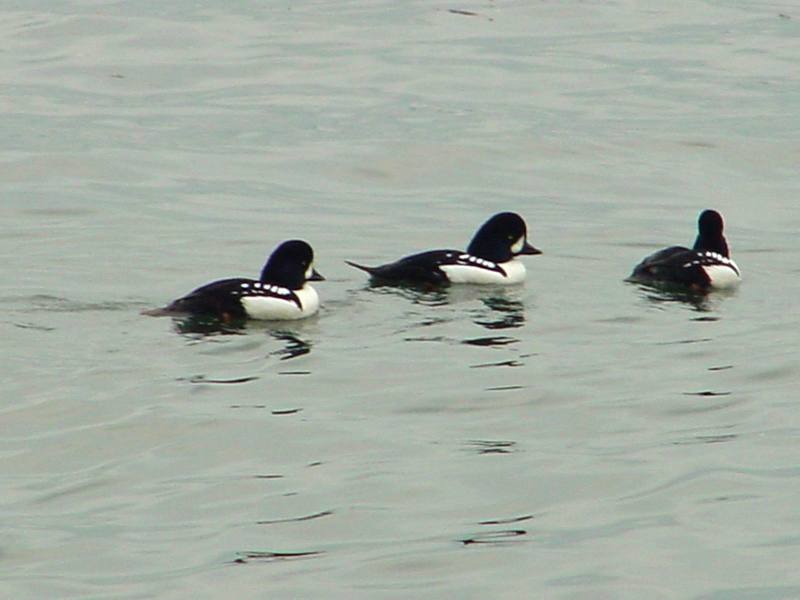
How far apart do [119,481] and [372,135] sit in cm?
1498

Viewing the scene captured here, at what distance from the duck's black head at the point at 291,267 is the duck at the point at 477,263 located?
2.88 ft

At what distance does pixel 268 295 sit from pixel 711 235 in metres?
4.49

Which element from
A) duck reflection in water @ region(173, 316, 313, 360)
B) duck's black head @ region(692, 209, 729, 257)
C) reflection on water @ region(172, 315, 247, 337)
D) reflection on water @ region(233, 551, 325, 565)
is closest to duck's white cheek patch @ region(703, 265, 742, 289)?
duck's black head @ region(692, 209, 729, 257)

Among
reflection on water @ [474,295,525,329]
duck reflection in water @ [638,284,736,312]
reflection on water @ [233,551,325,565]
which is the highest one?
duck reflection in water @ [638,284,736,312]

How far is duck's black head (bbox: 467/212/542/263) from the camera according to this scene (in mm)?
17766

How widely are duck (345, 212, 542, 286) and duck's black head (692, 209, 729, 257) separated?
4.56ft

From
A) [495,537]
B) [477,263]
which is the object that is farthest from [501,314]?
[495,537]

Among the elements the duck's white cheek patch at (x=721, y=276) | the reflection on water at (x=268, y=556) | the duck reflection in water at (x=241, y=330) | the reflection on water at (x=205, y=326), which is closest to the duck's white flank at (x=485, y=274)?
the duck's white cheek patch at (x=721, y=276)

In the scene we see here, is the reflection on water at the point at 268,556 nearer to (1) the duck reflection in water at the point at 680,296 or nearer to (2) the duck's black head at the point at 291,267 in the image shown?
(2) the duck's black head at the point at 291,267

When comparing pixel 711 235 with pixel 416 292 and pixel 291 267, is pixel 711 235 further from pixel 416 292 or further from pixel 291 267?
pixel 291 267

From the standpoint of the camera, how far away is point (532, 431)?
12.2m

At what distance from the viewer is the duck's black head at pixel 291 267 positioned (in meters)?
15.8

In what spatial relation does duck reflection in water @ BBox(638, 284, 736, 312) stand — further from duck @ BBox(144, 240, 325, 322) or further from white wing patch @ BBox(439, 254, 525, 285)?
duck @ BBox(144, 240, 325, 322)

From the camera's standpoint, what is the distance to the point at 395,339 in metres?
14.6
